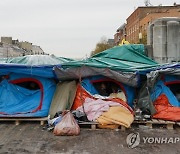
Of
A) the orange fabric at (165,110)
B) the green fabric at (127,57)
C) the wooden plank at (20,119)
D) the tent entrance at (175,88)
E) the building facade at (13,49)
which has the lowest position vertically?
the wooden plank at (20,119)

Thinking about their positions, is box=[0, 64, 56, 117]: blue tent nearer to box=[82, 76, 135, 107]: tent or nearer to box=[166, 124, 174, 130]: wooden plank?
box=[82, 76, 135, 107]: tent

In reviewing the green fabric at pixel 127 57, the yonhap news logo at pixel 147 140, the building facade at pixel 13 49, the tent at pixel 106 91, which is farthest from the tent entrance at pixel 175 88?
the building facade at pixel 13 49

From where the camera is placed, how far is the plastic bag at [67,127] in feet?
25.5

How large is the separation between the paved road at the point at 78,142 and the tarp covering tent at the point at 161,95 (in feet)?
2.30

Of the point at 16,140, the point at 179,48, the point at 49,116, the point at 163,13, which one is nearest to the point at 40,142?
the point at 16,140

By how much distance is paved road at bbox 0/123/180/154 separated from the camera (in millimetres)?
6625

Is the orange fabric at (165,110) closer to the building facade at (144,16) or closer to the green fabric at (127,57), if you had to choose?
the green fabric at (127,57)

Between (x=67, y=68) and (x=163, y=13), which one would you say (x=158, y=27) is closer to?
(x=67, y=68)

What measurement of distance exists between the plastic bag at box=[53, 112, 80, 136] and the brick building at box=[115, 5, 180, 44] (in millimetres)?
34359

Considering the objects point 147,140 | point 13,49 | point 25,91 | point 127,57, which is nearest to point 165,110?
point 147,140

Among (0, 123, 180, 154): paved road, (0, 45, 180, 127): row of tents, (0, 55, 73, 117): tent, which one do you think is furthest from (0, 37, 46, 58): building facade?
(0, 123, 180, 154): paved road

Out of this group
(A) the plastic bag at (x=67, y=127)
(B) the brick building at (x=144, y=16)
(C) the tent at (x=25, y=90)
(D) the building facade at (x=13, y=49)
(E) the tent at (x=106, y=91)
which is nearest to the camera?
(A) the plastic bag at (x=67, y=127)

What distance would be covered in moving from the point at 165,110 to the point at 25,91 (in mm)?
4337

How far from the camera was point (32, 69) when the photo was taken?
30.5ft
